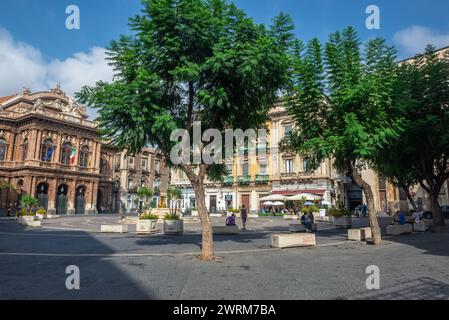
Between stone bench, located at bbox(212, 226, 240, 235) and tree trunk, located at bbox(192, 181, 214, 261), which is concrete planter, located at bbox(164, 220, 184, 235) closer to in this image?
stone bench, located at bbox(212, 226, 240, 235)

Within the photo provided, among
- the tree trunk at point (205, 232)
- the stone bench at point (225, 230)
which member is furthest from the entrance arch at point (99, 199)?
the tree trunk at point (205, 232)

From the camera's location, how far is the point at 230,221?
62.6ft

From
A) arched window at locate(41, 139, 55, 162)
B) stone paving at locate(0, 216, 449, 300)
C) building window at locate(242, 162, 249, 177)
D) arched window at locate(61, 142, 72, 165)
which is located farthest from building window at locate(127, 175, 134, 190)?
stone paving at locate(0, 216, 449, 300)

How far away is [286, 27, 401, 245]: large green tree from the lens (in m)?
11.9

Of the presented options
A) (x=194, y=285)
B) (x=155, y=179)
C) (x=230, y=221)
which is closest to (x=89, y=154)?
(x=155, y=179)

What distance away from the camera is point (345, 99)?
1198cm

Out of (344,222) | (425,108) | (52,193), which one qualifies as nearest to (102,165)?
(52,193)

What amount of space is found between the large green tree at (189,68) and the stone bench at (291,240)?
12.9 feet

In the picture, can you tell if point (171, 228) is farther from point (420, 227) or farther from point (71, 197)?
point (71, 197)

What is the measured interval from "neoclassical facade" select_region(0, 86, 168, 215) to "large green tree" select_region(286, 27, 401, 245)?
41.7 meters

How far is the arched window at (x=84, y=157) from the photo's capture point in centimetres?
5618

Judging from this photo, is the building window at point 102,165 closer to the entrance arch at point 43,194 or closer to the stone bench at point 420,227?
the entrance arch at point 43,194
